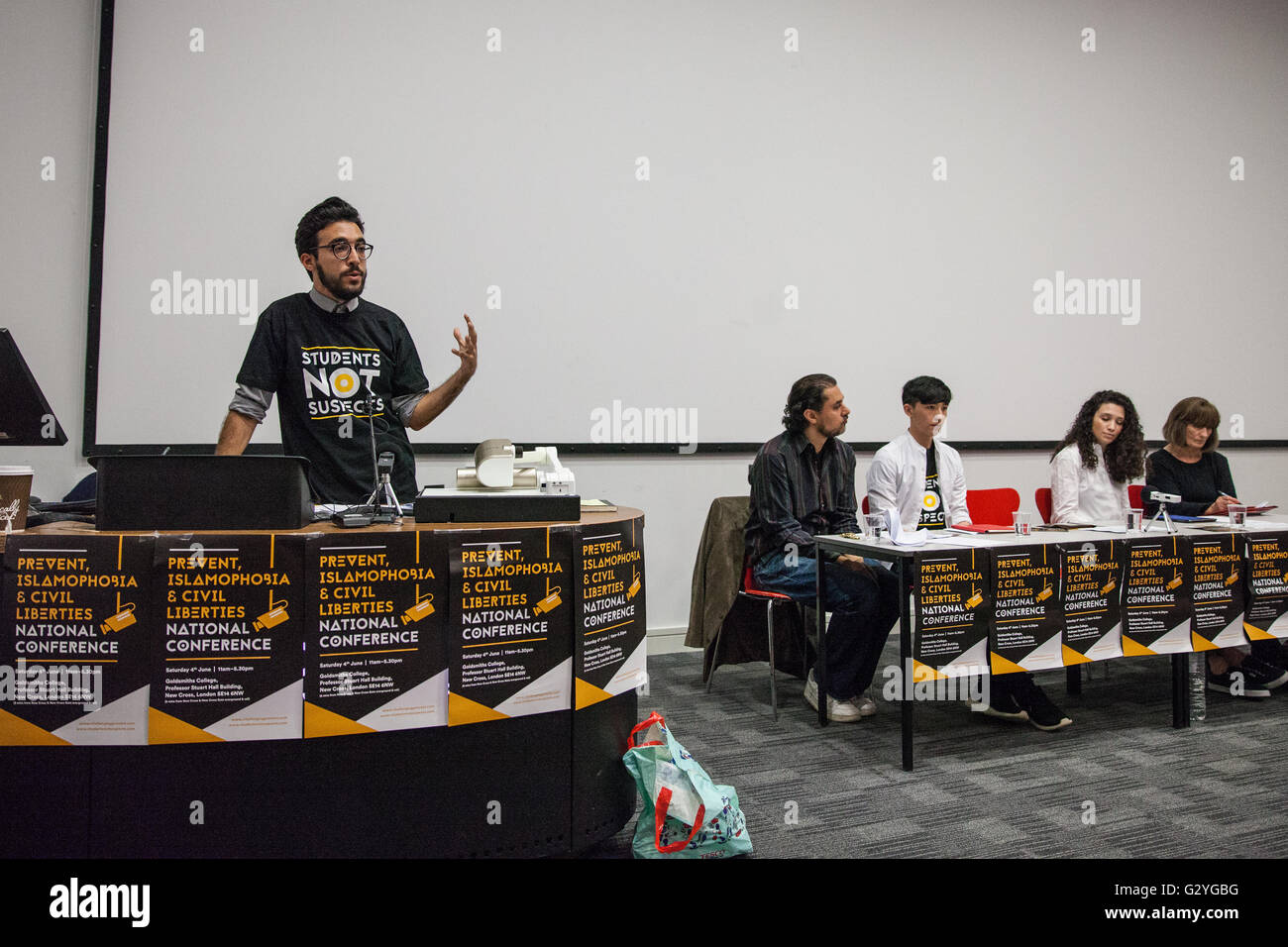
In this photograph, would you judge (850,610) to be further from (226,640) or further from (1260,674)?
(226,640)

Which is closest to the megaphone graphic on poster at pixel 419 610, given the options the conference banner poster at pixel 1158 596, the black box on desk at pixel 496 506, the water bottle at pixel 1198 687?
the black box on desk at pixel 496 506

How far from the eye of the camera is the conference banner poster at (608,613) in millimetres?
1796

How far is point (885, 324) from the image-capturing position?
449 centimetres

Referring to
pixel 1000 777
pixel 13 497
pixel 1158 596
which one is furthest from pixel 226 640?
pixel 1158 596

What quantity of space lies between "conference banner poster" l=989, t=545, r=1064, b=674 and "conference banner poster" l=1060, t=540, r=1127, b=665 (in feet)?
0.13

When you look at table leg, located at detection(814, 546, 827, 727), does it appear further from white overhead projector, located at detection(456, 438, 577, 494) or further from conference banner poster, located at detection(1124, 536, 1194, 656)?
white overhead projector, located at detection(456, 438, 577, 494)

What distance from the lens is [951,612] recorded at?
101 inches

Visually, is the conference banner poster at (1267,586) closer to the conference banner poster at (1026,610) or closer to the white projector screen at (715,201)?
the conference banner poster at (1026,610)

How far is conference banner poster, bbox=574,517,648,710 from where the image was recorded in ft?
5.89

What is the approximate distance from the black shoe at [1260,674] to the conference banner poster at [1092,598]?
995mm

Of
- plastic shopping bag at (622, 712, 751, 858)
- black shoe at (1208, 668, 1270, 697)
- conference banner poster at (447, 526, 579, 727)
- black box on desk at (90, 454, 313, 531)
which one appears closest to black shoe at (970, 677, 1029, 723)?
black shoe at (1208, 668, 1270, 697)
